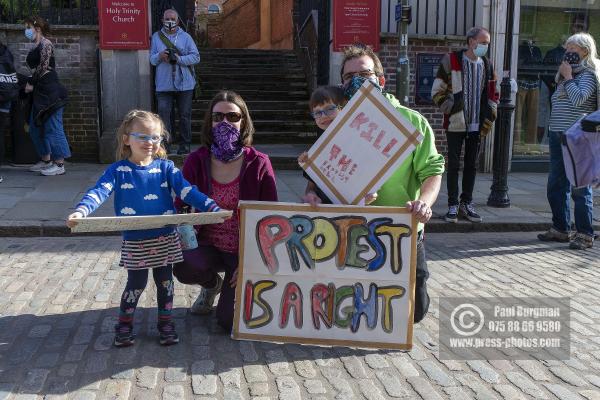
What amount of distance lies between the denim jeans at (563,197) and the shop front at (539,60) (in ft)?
16.0

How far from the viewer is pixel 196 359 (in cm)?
350

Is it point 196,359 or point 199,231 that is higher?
point 199,231

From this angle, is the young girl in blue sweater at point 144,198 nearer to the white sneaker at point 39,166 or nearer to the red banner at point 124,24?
the white sneaker at point 39,166

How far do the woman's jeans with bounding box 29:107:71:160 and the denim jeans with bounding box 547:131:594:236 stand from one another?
635 cm

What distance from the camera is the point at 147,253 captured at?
3545mm

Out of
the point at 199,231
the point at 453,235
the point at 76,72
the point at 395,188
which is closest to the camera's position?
the point at 395,188

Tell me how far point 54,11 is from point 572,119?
→ 7.61 m

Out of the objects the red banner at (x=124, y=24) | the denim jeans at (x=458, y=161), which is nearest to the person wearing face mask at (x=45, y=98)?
the red banner at (x=124, y=24)

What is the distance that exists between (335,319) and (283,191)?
478cm

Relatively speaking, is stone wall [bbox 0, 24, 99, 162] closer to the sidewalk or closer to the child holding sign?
the sidewalk

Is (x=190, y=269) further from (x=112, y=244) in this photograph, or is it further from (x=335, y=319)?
(x=112, y=244)

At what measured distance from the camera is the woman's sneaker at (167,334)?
367 centimetres

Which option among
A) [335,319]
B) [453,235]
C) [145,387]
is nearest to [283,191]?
[453,235]

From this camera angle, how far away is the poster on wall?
10422 mm
